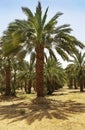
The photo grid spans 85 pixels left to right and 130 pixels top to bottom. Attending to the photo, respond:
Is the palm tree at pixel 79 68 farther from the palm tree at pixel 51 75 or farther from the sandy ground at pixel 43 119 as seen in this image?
the sandy ground at pixel 43 119

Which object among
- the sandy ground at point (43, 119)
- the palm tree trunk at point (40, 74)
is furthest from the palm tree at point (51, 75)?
the sandy ground at point (43, 119)

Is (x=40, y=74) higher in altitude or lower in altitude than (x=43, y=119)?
higher

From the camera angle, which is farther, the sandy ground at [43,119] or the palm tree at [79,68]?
the palm tree at [79,68]

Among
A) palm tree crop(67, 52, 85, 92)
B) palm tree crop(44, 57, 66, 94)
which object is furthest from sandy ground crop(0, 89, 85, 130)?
palm tree crop(67, 52, 85, 92)

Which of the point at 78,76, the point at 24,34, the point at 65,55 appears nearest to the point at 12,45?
the point at 24,34


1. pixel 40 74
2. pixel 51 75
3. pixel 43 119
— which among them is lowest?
pixel 43 119

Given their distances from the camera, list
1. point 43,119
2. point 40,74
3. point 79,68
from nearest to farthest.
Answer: point 43,119, point 40,74, point 79,68

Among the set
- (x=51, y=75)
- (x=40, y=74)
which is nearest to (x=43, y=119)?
(x=40, y=74)

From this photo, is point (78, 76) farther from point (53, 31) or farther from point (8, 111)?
point (8, 111)

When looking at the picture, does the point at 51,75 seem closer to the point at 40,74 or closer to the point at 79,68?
the point at 79,68

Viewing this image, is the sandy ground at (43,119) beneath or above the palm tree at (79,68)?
beneath

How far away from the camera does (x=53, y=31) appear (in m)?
25.9

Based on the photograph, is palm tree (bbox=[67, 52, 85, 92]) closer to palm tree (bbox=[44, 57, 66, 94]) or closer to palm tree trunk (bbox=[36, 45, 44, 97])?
palm tree (bbox=[44, 57, 66, 94])

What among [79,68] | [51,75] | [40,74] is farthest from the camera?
[79,68]
